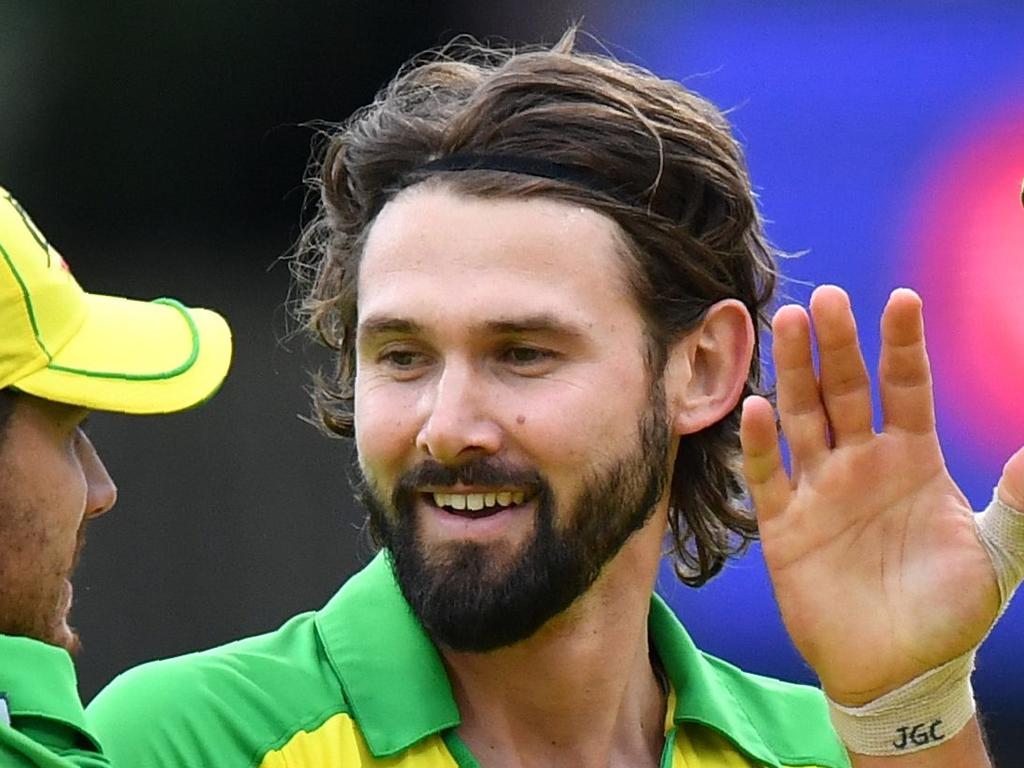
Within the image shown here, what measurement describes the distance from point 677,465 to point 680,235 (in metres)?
0.44

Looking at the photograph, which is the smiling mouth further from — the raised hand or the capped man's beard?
the raised hand

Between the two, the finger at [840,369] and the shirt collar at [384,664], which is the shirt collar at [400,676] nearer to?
the shirt collar at [384,664]

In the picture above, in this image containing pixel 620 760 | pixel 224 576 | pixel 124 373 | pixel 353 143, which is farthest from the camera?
pixel 224 576

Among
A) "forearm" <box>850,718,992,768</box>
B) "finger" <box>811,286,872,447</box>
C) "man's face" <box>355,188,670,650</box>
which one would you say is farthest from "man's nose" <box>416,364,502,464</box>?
"forearm" <box>850,718,992,768</box>

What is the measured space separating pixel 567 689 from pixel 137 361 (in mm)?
978

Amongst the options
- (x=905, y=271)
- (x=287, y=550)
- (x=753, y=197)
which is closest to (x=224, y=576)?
(x=287, y=550)

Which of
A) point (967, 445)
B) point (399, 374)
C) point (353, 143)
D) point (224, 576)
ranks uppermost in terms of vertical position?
point (353, 143)

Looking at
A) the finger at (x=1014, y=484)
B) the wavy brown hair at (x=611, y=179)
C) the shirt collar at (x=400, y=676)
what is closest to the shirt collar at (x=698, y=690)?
the shirt collar at (x=400, y=676)

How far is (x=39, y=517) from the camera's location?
2668 millimetres

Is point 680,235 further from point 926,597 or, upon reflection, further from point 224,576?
point 224,576

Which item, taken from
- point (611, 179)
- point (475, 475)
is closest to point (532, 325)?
point (475, 475)

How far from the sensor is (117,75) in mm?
5969

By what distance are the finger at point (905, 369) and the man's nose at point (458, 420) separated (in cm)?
62

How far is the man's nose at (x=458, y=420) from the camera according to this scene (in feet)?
10.6
